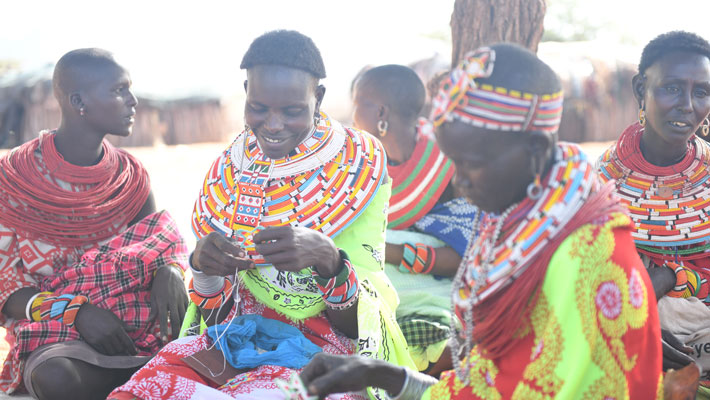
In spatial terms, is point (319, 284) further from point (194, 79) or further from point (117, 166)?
point (194, 79)

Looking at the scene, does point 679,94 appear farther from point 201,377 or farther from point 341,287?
point 201,377

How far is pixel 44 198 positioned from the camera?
4.19 metres

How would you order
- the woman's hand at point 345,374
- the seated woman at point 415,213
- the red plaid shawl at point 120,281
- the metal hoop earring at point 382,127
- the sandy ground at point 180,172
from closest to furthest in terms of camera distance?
the woman's hand at point 345,374, the red plaid shawl at point 120,281, the seated woman at point 415,213, the metal hoop earring at point 382,127, the sandy ground at point 180,172

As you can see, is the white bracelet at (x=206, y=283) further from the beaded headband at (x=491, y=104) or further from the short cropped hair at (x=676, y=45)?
the short cropped hair at (x=676, y=45)

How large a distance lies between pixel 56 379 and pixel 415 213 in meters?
2.43

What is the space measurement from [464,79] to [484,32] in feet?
14.3

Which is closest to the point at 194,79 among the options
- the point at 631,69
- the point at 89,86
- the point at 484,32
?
the point at 631,69

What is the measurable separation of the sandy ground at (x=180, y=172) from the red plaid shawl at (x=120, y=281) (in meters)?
2.08

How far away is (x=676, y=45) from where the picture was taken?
376 cm

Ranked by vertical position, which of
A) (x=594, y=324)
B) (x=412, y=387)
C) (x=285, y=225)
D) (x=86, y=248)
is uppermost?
(x=594, y=324)

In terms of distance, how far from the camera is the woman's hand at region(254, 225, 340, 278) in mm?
2820

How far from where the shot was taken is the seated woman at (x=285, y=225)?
10.1ft

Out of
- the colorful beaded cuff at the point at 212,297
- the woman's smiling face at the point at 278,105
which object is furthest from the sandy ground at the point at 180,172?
the woman's smiling face at the point at 278,105

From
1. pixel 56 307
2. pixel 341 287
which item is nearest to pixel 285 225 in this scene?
pixel 341 287
